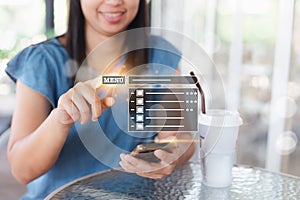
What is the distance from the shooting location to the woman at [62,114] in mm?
564

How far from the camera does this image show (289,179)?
0.59 metres

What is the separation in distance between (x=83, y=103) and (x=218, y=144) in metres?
0.19

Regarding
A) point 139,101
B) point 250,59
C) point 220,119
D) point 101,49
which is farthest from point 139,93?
point 250,59

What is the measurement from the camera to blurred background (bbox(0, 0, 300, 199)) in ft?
2.97

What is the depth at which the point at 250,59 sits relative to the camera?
1095 mm

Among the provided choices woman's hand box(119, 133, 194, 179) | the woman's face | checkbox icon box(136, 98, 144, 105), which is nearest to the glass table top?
woman's hand box(119, 133, 194, 179)

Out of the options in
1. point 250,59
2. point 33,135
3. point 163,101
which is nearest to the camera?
point 163,101

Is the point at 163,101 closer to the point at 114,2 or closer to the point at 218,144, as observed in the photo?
the point at 218,144

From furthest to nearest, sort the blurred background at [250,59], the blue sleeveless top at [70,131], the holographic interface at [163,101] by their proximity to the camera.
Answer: the blurred background at [250,59], the blue sleeveless top at [70,131], the holographic interface at [163,101]

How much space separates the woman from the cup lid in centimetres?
4

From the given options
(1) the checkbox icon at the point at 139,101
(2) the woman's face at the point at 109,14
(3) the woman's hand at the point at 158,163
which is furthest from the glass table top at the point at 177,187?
(2) the woman's face at the point at 109,14

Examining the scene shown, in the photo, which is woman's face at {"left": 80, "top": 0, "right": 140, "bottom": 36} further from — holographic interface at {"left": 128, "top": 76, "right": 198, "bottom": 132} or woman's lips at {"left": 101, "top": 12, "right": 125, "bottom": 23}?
holographic interface at {"left": 128, "top": 76, "right": 198, "bottom": 132}

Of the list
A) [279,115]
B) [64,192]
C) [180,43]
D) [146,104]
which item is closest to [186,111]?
[146,104]

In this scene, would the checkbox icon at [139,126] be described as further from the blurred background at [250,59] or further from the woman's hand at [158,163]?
the blurred background at [250,59]
